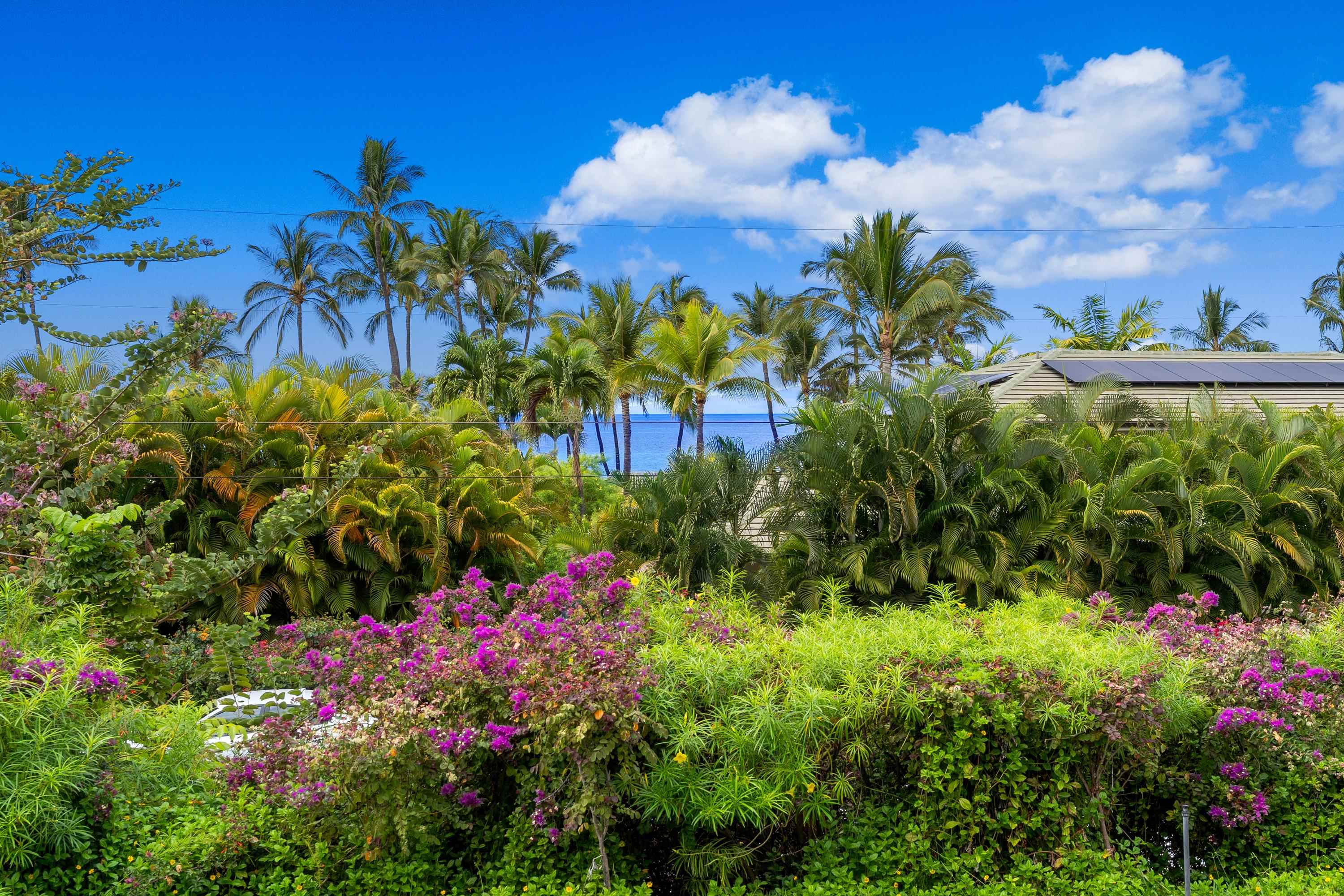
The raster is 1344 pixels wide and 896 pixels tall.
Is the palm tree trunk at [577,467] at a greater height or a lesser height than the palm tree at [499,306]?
lesser

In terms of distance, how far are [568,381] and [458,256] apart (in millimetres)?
18722

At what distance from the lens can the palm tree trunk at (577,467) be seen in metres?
23.5

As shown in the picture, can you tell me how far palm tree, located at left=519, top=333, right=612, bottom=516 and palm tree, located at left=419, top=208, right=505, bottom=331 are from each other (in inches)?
616

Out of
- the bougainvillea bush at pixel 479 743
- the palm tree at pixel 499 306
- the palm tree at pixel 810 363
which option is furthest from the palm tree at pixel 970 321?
the bougainvillea bush at pixel 479 743

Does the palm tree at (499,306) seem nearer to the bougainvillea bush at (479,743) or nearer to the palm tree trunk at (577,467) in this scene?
the palm tree trunk at (577,467)

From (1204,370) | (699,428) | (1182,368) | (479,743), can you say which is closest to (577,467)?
(699,428)

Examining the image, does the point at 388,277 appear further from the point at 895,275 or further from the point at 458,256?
the point at 895,275

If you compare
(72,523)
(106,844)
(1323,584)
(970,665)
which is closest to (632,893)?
(970,665)

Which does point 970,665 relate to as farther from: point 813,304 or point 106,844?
point 813,304

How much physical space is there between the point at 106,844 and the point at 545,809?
225 centimetres

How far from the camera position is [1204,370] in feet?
62.1

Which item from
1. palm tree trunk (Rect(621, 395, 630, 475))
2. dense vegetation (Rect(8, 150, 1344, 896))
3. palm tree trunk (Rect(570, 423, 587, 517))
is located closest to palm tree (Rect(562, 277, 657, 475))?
palm tree trunk (Rect(621, 395, 630, 475))

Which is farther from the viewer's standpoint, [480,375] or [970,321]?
[970,321]

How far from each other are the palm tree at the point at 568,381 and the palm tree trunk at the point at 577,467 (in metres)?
0.02
